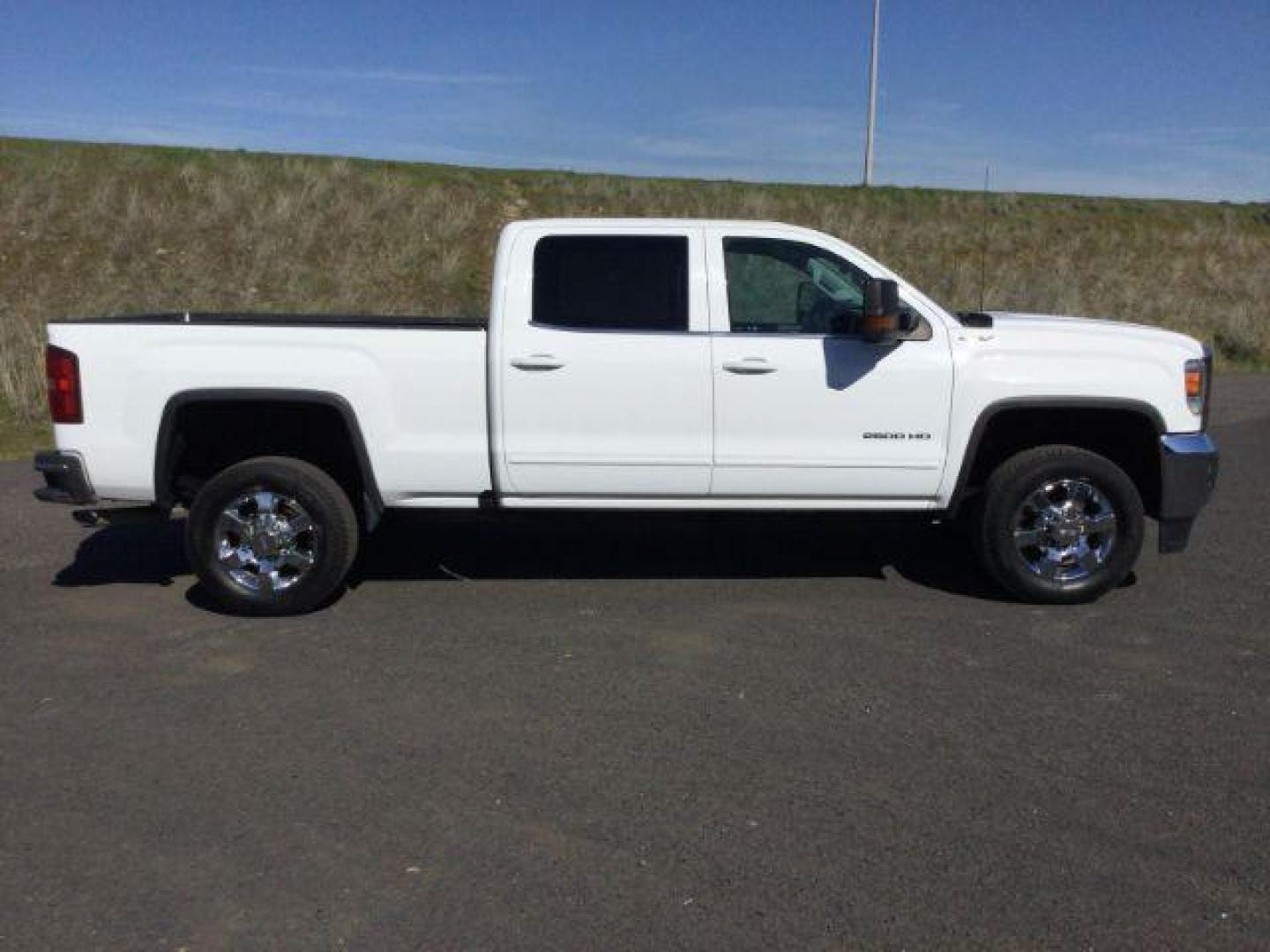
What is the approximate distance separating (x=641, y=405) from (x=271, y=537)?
6.61 ft

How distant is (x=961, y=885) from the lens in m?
3.78

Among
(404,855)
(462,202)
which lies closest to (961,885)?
(404,855)

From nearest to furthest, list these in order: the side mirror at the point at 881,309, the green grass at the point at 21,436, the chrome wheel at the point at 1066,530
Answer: the side mirror at the point at 881,309, the chrome wheel at the point at 1066,530, the green grass at the point at 21,436

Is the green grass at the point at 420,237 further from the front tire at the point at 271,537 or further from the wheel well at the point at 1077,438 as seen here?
the wheel well at the point at 1077,438

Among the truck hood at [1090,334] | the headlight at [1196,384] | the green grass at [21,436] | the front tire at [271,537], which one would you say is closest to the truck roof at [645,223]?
the truck hood at [1090,334]

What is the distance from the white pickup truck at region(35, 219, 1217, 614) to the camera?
254 inches

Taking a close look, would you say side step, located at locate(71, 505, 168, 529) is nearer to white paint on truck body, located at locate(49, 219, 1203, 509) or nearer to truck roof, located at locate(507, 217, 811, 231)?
white paint on truck body, located at locate(49, 219, 1203, 509)

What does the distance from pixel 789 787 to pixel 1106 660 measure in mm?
2152

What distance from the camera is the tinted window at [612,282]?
6664mm

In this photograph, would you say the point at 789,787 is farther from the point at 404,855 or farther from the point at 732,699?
the point at 404,855

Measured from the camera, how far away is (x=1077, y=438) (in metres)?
7.14

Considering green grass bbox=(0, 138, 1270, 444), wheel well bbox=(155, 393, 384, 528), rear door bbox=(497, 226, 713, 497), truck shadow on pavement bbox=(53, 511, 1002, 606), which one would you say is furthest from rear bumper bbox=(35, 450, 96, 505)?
green grass bbox=(0, 138, 1270, 444)

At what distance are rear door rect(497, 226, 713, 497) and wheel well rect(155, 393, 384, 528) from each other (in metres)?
0.86

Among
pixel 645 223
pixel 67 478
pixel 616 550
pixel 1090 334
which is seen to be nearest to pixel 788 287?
pixel 645 223
